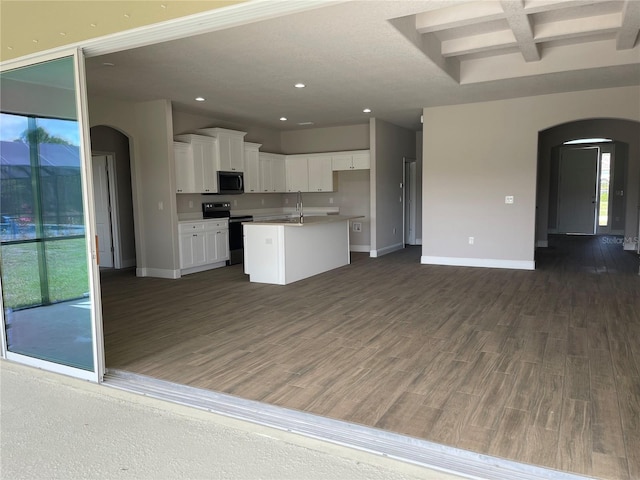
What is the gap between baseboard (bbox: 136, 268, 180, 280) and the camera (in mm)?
7156

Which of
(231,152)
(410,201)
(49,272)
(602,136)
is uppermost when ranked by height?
(602,136)

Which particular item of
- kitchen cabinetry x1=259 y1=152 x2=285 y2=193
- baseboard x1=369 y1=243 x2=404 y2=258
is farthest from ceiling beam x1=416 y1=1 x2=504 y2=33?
kitchen cabinetry x1=259 y1=152 x2=285 y2=193

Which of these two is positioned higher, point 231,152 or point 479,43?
point 479,43

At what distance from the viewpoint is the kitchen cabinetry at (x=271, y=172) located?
Result: 9312mm

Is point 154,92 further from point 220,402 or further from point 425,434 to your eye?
point 425,434

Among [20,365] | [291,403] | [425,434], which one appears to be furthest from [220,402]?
[20,365]

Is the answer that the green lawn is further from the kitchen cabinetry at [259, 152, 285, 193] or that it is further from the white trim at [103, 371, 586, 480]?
the kitchen cabinetry at [259, 152, 285, 193]

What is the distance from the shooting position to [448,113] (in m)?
7.70

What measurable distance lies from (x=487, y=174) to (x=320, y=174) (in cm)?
354

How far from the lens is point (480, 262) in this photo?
25.3 ft

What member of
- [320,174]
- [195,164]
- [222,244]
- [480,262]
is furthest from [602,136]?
[195,164]

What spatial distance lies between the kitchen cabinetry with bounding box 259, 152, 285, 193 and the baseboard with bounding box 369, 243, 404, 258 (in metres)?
2.51

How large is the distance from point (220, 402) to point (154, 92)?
4.88 metres

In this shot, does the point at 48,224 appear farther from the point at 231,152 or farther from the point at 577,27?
the point at 577,27
